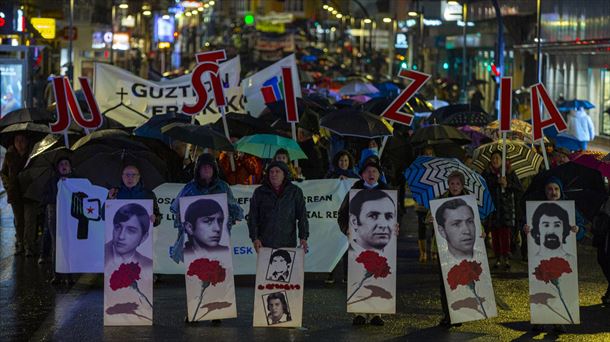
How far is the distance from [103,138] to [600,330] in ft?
22.7

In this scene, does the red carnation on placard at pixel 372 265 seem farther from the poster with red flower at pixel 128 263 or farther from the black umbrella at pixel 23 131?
the black umbrella at pixel 23 131

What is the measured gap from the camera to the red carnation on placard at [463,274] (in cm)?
1304

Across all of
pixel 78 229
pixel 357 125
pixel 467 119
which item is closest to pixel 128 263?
pixel 78 229

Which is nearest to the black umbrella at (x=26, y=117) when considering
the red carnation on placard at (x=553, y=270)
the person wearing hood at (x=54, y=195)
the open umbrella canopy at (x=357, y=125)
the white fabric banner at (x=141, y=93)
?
the white fabric banner at (x=141, y=93)

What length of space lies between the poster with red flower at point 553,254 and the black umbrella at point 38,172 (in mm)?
6251

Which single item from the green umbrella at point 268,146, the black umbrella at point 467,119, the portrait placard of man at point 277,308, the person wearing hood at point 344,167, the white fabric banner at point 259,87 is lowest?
the portrait placard of man at point 277,308

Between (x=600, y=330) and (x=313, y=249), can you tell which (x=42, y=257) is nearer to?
(x=313, y=249)

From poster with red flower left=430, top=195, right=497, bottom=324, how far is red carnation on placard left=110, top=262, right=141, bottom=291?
2.65 meters

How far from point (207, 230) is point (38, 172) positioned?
5.37 metres

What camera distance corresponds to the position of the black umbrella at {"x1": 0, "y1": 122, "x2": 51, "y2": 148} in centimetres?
2019

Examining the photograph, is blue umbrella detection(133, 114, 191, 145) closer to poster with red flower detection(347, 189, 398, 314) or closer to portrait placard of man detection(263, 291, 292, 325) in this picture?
poster with red flower detection(347, 189, 398, 314)

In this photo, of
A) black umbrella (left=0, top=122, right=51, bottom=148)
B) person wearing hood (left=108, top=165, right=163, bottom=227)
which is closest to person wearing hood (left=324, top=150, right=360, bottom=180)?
person wearing hood (left=108, top=165, right=163, bottom=227)

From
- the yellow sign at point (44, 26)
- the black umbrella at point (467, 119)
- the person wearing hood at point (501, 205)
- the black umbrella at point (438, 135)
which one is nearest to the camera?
the person wearing hood at point (501, 205)

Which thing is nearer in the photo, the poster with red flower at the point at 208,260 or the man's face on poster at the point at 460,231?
the poster with red flower at the point at 208,260
